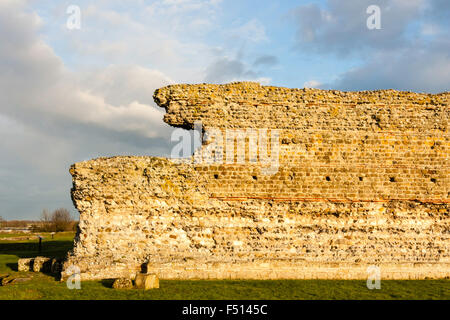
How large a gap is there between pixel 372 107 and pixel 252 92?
333 cm

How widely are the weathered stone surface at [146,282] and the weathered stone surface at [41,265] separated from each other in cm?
418

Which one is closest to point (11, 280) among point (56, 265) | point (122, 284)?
point (56, 265)

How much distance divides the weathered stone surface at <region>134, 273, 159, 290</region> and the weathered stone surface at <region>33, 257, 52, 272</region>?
418 centimetres

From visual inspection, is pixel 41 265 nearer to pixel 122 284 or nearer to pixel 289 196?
pixel 122 284

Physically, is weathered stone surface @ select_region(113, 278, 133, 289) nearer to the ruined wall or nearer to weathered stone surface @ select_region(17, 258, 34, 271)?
the ruined wall

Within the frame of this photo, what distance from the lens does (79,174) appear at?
985 centimetres

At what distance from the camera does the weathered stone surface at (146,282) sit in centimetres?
797

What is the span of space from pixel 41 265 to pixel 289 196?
7.33m

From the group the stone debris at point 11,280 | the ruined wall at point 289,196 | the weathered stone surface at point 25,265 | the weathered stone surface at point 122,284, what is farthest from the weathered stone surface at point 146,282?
the weathered stone surface at point 25,265

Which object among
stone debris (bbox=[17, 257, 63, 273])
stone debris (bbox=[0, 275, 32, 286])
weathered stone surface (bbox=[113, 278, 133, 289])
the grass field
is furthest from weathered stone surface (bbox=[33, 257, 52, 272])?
weathered stone surface (bbox=[113, 278, 133, 289])

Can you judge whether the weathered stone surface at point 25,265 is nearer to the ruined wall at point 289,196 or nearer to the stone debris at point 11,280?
the stone debris at point 11,280

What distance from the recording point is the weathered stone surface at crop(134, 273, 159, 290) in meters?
7.97
